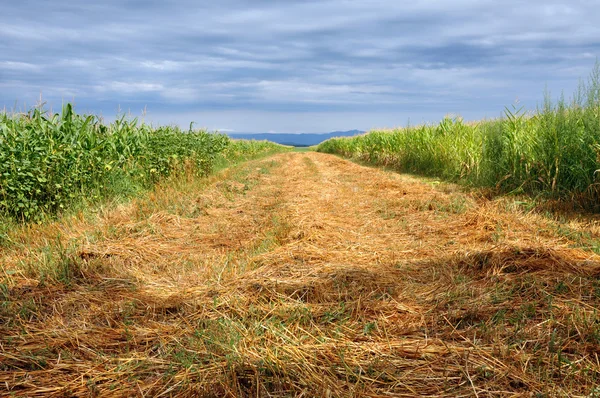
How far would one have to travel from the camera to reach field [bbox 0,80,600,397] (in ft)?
8.30

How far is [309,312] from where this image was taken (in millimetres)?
3266

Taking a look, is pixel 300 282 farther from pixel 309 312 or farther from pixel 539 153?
pixel 539 153

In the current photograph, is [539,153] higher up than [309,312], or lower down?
higher up

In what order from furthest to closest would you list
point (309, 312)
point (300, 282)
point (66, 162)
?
1. point (66, 162)
2. point (300, 282)
3. point (309, 312)

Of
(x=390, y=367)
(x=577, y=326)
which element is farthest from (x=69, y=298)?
(x=577, y=326)

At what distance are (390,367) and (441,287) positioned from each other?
1.40 meters

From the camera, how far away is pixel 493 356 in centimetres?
263

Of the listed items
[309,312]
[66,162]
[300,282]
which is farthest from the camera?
[66,162]

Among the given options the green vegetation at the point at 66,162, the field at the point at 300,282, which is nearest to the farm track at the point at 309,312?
the field at the point at 300,282

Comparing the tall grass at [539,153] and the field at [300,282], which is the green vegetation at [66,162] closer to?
the field at [300,282]

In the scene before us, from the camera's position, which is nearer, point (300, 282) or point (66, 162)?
point (300, 282)

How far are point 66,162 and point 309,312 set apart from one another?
6.33 metres

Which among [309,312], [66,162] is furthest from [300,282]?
[66,162]

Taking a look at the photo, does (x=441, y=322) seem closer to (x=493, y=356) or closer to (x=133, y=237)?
(x=493, y=356)
